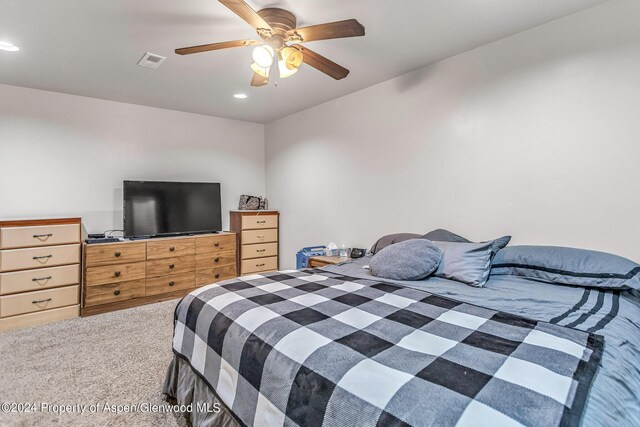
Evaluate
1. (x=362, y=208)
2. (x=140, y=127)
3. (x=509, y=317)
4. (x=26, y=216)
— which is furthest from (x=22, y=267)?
(x=509, y=317)

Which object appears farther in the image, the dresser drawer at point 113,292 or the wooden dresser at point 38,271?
the dresser drawer at point 113,292

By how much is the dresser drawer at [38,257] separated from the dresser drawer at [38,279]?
0.18ft

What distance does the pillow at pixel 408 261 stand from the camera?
210 cm

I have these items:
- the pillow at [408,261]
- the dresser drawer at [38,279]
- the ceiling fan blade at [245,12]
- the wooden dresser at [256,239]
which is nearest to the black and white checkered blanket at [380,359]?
the pillow at [408,261]

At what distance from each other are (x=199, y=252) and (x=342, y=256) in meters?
1.92

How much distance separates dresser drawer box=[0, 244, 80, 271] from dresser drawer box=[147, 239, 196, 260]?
70cm

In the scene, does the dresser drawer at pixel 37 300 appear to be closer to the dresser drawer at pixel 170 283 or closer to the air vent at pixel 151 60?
the dresser drawer at pixel 170 283

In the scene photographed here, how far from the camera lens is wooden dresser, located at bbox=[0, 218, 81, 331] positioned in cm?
307

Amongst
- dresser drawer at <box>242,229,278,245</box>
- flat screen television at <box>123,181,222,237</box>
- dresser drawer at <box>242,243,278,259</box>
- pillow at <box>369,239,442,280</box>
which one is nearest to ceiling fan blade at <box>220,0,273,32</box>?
pillow at <box>369,239,442,280</box>

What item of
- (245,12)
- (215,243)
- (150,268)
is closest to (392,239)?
(245,12)

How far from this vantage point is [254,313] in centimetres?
147

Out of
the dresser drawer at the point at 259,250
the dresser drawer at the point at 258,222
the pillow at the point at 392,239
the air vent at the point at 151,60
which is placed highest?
the air vent at the point at 151,60

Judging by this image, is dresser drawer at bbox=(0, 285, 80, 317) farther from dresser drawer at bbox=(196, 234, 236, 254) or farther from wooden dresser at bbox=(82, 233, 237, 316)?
dresser drawer at bbox=(196, 234, 236, 254)

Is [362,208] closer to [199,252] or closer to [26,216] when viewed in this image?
[199,252]
